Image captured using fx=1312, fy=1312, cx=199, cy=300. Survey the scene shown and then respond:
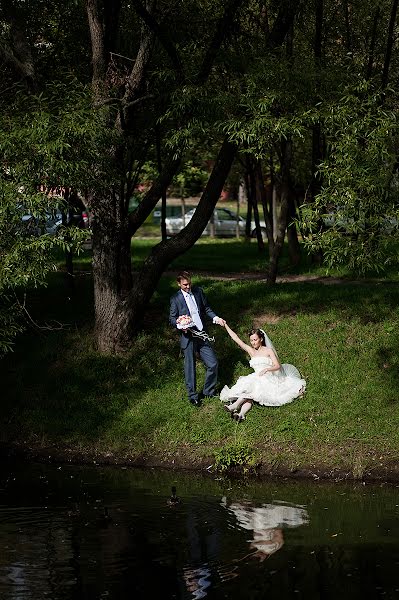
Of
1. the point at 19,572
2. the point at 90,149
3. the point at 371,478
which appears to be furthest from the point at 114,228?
the point at 19,572

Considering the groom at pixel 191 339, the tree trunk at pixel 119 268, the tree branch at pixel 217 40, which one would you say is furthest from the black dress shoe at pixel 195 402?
the tree branch at pixel 217 40

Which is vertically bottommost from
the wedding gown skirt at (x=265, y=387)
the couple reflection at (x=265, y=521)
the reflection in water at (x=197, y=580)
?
the couple reflection at (x=265, y=521)

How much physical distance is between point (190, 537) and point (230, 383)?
20.7 feet

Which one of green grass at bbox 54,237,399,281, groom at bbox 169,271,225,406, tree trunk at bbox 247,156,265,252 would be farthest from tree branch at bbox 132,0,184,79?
tree trunk at bbox 247,156,265,252

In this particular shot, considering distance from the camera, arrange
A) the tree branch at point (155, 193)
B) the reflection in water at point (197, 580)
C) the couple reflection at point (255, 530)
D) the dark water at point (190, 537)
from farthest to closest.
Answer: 1. the tree branch at point (155, 193)
2. the couple reflection at point (255, 530)
3. the dark water at point (190, 537)
4. the reflection in water at point (197, 580)

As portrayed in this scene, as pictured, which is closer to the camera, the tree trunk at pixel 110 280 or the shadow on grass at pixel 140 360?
the shadow on grass at pixel 140 360

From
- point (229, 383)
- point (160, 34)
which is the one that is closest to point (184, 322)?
point (229, 383)

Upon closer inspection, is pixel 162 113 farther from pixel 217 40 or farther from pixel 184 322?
pixel 184 322

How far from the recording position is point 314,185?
28.5 meters

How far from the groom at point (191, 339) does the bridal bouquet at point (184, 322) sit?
105mm

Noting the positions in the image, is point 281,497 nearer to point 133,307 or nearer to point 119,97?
point 133,307

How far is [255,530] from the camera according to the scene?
54.2 feet

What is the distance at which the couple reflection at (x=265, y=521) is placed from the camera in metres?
15.6

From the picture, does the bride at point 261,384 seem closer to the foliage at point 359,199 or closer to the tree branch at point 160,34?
the foliage at point 359,199
